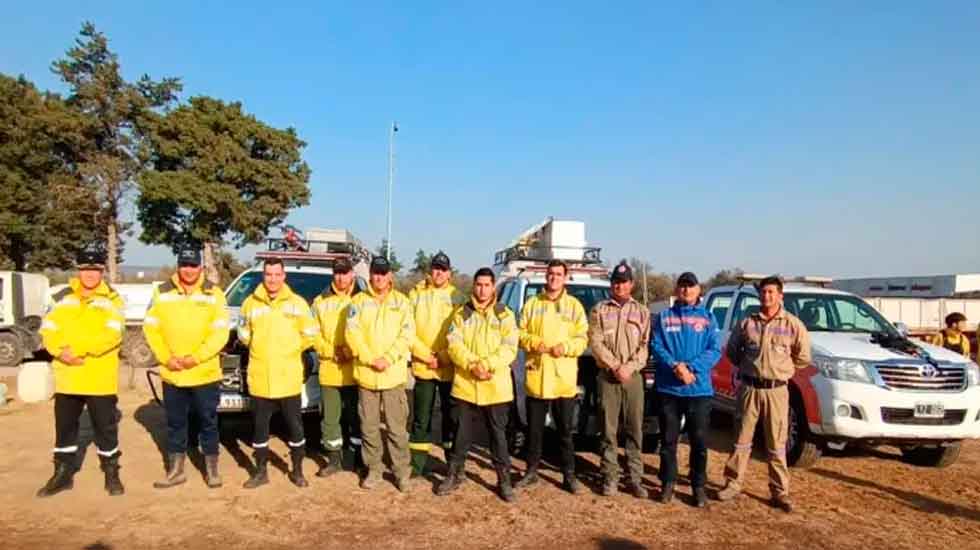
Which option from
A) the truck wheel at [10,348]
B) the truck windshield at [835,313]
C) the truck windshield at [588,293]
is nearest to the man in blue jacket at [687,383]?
the truck windshield at [588,293]

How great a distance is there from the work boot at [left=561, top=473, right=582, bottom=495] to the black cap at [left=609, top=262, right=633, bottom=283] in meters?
1.76

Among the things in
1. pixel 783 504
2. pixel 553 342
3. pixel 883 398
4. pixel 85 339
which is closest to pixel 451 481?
pixel 553 342

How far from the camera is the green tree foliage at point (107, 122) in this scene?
29.3 metres

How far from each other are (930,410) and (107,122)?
32.0m

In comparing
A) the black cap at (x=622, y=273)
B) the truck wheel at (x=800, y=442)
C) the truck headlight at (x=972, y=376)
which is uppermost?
the black cap at (x=622, y=273)

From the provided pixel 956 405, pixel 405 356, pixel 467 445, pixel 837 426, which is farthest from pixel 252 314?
pixel 956 405

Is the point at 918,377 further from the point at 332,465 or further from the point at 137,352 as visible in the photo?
the point at 137,352

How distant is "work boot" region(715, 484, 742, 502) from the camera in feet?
19.6

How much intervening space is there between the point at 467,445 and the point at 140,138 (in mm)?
29453

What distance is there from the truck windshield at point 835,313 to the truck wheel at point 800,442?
116 cm

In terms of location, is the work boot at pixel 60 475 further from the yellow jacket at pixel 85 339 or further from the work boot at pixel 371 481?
the work boot at pixel 371 481

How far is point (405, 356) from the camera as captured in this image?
20.2 feet

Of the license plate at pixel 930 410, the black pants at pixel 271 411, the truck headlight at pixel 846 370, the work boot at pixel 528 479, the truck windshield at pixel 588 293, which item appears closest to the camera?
the black pants at pixel 271 411

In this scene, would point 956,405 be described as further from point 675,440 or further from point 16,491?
point 16,491
